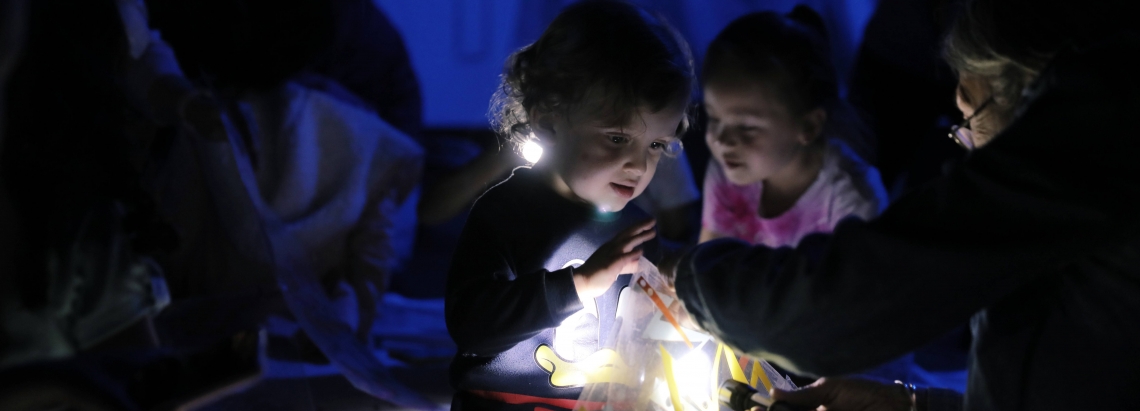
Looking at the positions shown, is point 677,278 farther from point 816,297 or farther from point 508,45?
point 508,45

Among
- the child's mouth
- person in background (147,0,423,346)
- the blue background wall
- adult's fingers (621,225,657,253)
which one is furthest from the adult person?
the blue background wall

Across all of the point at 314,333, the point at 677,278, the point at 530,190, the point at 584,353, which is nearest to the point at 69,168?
the point at 314,333

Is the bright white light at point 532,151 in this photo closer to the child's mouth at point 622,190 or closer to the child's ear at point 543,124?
the child's ear at point 543,124

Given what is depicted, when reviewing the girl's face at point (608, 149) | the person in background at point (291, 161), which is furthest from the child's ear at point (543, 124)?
the person in background at point (291, 161)

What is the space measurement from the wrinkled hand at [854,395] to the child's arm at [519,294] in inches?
12.0

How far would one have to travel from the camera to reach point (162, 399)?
123 cm

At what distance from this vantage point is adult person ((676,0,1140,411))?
0.53m

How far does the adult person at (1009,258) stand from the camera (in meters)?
0.53

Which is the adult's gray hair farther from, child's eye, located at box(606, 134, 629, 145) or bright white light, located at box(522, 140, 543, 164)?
bright white light, located at box(522, 140, 543, 164)

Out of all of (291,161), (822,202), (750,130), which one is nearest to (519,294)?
(750,130)

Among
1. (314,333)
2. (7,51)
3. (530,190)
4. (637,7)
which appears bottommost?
(314,333)

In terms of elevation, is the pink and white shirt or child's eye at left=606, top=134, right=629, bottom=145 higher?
child's eye at left=606, top=134, right=629, bottom=145

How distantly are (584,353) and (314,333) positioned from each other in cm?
84

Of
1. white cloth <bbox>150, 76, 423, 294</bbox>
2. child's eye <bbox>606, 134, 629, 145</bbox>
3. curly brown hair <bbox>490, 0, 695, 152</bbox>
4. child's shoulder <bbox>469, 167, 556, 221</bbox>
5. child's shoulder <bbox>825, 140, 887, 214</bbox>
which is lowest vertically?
white cloth <bbox>150, 76, 423, 294</bbox>
